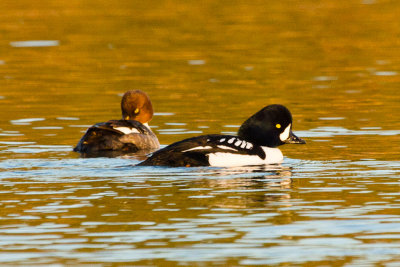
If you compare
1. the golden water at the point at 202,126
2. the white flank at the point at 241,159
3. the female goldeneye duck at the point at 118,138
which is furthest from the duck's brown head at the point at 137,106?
the white flank at the point at 241,159

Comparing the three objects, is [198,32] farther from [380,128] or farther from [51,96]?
[380,128]

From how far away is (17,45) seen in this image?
31562 millimetres

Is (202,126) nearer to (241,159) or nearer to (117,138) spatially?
(117,138)

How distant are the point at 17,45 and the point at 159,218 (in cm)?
2146

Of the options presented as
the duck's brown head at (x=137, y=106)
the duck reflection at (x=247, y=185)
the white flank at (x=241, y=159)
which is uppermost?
the duck's brown head at (x=137, y=106)

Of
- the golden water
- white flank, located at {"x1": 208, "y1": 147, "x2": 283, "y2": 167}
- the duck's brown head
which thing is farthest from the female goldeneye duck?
white flank, located at {"x1": 208, "y1": 147, "x2": 283, "y2": 167}

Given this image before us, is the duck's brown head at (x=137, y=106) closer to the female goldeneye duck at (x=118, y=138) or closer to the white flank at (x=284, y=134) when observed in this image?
the female goldeneye duck at (x=118, y=138)

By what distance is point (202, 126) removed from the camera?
1859 cm

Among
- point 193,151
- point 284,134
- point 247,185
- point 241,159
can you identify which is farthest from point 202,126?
point 247,185

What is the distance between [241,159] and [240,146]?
0.20 m

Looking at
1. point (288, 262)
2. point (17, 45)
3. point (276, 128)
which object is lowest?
→ point (288, 262)

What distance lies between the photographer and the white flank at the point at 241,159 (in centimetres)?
1435

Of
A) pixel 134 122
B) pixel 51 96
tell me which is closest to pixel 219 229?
pixel 134 122

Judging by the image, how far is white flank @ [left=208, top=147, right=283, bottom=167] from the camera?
14352 mm
